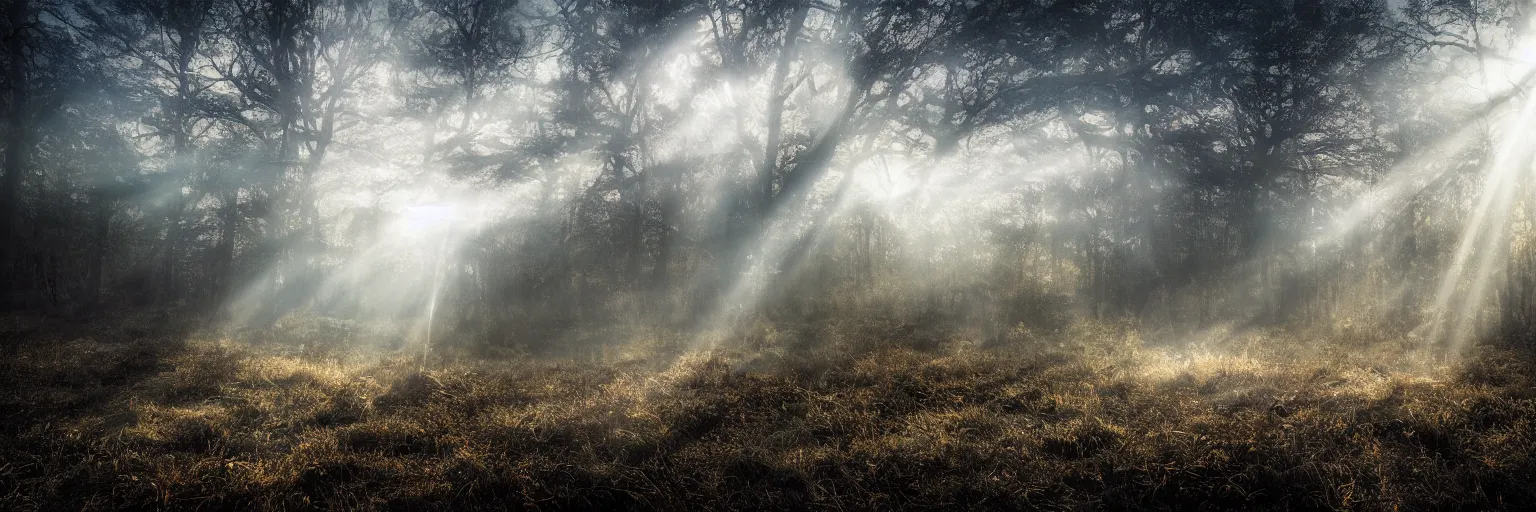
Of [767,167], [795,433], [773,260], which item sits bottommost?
[795,433]

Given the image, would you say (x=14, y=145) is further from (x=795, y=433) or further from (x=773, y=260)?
(x=795, y=433)

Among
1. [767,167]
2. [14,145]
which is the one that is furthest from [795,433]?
[14,145]

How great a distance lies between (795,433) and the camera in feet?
19.6

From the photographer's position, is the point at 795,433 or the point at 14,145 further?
the point at 14,145

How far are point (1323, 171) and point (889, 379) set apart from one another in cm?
1394

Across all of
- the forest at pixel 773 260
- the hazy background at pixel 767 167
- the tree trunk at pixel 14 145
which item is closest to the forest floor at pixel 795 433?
the forest at pixel 773 260

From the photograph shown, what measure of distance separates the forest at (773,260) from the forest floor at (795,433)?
5 cm

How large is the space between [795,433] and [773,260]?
1082 cm

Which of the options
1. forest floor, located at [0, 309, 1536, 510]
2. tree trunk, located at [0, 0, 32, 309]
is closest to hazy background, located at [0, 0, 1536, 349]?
tree trunk, located at [0, 0, 32, 309]

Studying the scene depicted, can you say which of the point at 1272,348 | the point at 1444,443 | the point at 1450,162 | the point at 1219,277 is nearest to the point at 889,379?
the point at 1444,443

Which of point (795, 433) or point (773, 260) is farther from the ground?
point (773, 260)

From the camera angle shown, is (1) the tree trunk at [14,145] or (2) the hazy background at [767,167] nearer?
(2) the hazy background at [767,167]

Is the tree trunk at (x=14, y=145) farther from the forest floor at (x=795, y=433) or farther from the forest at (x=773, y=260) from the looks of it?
the forest floor at (x=795, y=433)

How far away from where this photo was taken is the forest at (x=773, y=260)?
519 cm
